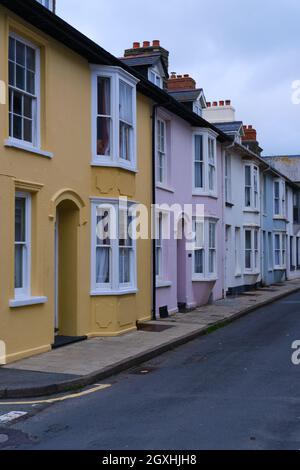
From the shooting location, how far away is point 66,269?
523 inches

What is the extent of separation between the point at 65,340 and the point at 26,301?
2008 mm

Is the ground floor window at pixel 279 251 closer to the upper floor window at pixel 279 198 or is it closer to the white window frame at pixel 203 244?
the upper floor window at pixel 279 198

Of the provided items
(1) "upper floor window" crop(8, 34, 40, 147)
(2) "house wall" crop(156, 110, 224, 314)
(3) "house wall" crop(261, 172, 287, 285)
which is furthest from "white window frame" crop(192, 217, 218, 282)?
(3) "house wall" crop(261, 172, 287, 285)

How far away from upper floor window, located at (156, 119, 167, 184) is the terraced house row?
0.15ft

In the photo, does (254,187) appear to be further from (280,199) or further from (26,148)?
(26,148)

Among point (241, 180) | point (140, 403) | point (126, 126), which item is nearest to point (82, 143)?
point (126, 126)

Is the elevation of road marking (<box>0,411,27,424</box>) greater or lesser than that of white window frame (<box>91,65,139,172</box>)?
lesser

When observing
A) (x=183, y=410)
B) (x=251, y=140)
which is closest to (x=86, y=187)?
(x=183, y=410)

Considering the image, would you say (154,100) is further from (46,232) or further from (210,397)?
(210,397)

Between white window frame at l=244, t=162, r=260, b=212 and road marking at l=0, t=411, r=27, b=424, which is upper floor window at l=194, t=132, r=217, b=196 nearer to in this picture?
white window frame at l=244, t=162, r=260, b=212

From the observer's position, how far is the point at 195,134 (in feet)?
67.9

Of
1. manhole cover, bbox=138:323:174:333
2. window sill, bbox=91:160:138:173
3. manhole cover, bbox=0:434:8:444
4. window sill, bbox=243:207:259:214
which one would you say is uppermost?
window sill, bbox=243:207:259:214

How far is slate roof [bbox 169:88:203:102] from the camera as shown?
22.4 meters

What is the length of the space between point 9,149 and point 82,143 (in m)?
2.85
